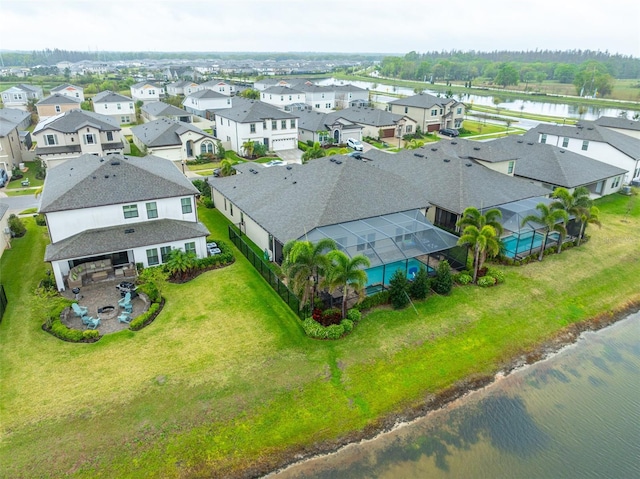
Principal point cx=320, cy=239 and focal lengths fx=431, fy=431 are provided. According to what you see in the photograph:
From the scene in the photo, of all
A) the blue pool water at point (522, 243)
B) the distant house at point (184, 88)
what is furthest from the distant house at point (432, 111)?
the distant house at point (184, 88)

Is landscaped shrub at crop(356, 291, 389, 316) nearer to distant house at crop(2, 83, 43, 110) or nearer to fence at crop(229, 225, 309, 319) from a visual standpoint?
fence at crop(229, 225, 309, 319)

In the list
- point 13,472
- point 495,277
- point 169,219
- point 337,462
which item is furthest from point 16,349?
point 495,277

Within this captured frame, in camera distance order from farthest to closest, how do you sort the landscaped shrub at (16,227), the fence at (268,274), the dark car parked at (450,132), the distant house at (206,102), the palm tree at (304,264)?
the distant house at (206,102)
the dark car parked at (450,132)
the landscaped shrub at (16,227)
the fence at (268,274)
the palm tree at (304,264)

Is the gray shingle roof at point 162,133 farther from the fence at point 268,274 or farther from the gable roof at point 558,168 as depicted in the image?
the gable roof at point 558,168

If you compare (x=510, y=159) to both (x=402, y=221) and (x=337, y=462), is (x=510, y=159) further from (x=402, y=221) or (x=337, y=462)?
(x=337, y=462)

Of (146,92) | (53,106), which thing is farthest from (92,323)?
(146,92)

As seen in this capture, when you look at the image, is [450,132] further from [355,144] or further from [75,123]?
[75,123]
